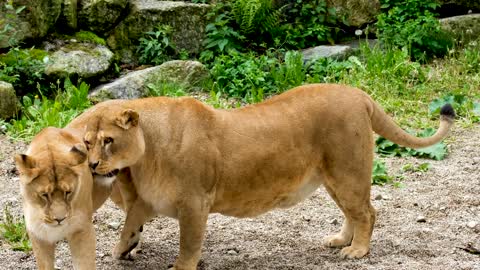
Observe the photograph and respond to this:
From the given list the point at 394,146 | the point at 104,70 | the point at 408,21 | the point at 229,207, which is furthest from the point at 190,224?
the point at 408,21

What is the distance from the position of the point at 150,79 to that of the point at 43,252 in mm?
5355

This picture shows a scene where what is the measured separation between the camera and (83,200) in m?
5.21

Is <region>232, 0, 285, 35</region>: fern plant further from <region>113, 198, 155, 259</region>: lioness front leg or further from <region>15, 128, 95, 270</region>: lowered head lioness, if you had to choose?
<region>15, 128, 95, 270</region>: lowered head lioness

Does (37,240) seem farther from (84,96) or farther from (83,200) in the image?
(84,96)

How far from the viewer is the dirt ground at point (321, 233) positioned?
20.8 feet

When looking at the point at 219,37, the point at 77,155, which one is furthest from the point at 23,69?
the point at 77,155

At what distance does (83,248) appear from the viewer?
17.4 ft

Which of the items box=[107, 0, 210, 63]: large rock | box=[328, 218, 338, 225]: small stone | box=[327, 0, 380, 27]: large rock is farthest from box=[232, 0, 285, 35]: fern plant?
box=[328, 218, 338, 225]: small stone

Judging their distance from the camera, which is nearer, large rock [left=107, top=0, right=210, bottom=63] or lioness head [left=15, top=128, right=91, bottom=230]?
lioness head [left=15, top=128, right=91, bottom=230]

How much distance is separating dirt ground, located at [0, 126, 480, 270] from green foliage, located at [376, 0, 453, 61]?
3.72 metres

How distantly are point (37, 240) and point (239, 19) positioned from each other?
712 cm

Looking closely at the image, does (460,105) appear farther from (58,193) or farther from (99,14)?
(58,193)

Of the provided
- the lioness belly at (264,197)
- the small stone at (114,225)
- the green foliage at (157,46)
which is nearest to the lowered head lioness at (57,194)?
the lioness belly at (264,197)

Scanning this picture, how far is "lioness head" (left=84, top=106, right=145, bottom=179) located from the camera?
17.9ft
